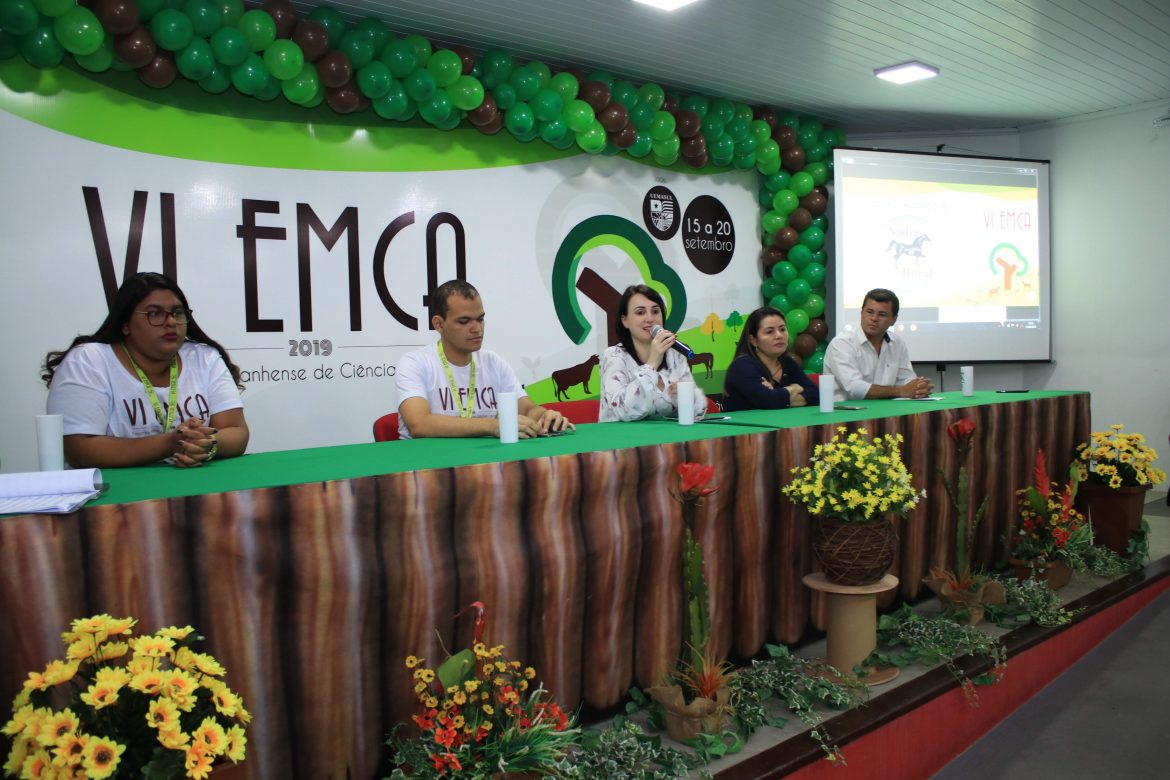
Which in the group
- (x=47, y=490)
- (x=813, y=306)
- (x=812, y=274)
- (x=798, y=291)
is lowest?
(x=47, y=490)

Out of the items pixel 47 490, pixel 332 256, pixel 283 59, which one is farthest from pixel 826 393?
pixel 283 59

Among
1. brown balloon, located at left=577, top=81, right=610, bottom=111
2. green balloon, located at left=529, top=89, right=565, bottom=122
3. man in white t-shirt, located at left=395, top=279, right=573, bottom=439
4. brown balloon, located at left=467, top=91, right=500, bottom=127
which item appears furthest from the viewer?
brown balloon, located at left=577, top=81, right=610, bottom=111

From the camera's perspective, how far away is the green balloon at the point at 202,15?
323cm

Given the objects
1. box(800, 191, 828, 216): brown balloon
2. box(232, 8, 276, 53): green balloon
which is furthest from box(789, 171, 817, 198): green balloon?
box(232, 8, 276, 53): green balloon

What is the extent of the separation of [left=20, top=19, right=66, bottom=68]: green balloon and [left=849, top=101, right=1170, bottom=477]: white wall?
17.4ft

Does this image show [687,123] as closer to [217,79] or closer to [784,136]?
[784,136]

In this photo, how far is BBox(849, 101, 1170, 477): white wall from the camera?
5848 millimetres

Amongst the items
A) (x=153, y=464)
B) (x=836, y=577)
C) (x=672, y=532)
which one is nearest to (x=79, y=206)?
(x=153, y=464)

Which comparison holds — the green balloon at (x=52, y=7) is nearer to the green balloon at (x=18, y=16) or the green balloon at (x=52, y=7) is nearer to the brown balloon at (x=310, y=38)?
the green balloon at (x=18, y=16)

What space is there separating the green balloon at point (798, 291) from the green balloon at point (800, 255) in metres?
0.12

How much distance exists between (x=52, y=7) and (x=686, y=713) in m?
3.14

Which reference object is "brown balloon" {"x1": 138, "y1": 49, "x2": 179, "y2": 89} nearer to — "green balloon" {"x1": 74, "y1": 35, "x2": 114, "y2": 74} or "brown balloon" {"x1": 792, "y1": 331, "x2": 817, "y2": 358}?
"green balloon" {"x1": 74, "y1": 35, "x2": 114, "y2": 74}

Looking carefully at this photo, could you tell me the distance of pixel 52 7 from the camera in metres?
2.91

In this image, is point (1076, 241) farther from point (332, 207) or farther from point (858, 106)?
point (332, 207)
